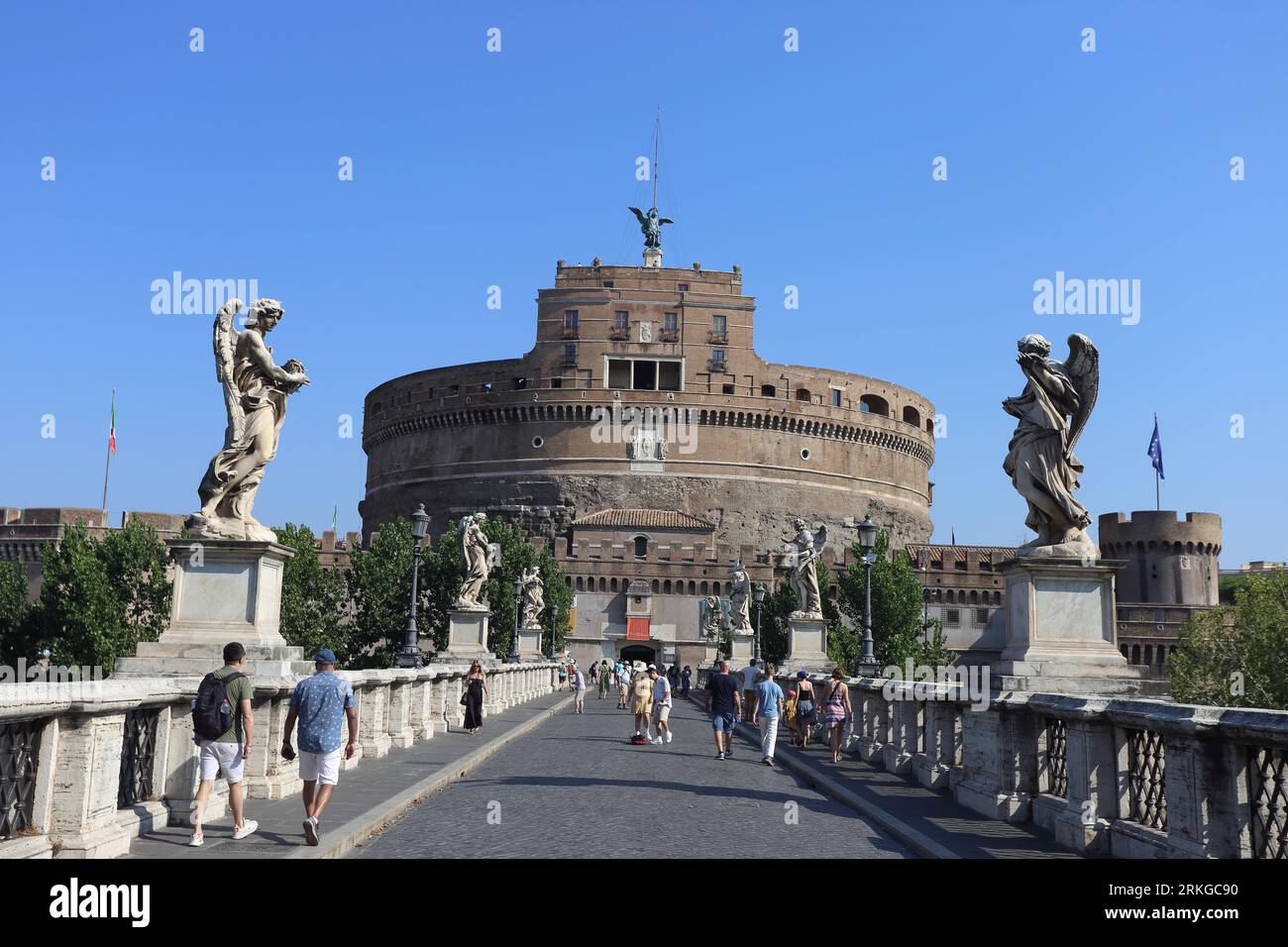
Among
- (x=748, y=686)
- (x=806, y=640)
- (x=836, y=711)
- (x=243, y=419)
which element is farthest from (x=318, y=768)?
(x=806, y=640)

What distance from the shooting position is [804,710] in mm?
19438

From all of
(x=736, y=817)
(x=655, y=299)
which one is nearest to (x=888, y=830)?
(x=736, y=817)

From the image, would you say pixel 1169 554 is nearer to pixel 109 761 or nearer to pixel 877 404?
pixel 877 404

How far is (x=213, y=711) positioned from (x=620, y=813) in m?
3.87

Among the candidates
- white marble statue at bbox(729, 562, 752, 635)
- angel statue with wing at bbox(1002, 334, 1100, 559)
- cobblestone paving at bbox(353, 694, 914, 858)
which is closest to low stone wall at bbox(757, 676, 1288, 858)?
cobblestone paving at bbox(353, 694, 914, 858)

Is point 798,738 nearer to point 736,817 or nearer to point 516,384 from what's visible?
point 736,817

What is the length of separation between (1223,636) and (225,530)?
5027 centimetres

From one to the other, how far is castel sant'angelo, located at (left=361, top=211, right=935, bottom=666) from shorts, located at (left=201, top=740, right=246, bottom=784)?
76.1 m

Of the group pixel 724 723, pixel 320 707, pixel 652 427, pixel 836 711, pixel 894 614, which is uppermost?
pixel 652 427

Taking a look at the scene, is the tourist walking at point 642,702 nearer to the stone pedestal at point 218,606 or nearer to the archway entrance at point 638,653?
the stone pedestal at point 218,606

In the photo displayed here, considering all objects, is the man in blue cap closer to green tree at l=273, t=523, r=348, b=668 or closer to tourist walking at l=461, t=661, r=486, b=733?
tourist walking at l=461, t=661, r=486, b=733

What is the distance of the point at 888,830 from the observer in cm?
952

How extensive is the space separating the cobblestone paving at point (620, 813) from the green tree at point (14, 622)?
42.9 metres
